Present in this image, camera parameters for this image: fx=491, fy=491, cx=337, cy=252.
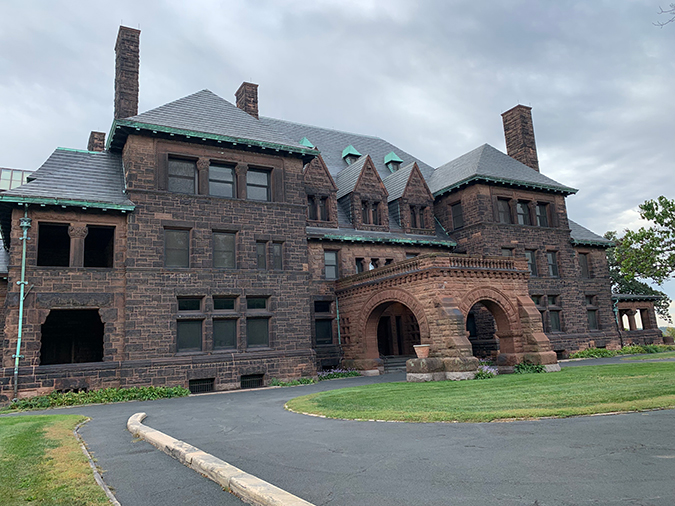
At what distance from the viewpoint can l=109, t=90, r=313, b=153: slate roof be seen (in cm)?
2194

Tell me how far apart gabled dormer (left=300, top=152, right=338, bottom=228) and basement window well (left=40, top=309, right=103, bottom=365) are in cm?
1281

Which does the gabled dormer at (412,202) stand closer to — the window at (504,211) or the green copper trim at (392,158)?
the green copper trim at (392,158)

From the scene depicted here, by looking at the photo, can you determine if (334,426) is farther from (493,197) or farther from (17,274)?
(493,197)

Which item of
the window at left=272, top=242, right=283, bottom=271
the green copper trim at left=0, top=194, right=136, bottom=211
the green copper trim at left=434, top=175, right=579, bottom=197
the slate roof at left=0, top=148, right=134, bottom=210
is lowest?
the window at left=272, top=242, right=283, bottom=271

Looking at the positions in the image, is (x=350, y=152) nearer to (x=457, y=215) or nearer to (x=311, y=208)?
(x=311, y=208)

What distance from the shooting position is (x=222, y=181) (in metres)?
23.7

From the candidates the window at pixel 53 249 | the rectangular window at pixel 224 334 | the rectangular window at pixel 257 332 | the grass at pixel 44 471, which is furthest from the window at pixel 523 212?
the grass at pixel 44 471

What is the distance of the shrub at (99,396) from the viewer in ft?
58.2

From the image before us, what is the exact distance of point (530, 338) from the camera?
2239cm

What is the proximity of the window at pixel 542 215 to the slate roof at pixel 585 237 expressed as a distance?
105 inches

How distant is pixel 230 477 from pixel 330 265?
2261 centimetres

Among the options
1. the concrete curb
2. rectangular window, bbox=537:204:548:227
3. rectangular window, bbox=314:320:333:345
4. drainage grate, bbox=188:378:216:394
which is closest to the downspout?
drainage grate, bbox=188:378:216:394

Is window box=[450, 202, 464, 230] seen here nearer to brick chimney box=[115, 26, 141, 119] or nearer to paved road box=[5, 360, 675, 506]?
brick chimney box=[115, 26, 141, 119]

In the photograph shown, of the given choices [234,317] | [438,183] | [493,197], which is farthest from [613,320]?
[234,317]
